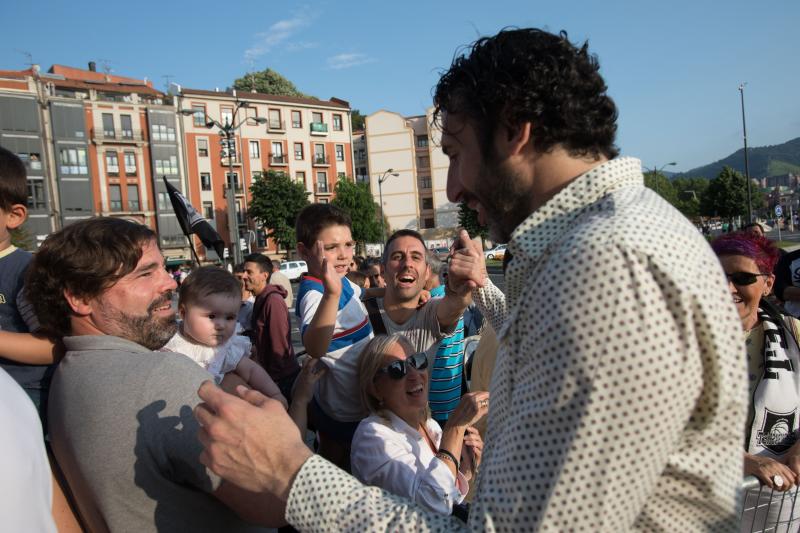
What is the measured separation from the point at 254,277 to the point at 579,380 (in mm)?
5786

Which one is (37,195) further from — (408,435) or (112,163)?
(408,435)

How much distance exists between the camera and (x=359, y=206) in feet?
186

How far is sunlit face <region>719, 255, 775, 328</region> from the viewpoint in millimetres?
2910

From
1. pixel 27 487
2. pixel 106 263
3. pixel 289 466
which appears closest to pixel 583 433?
pixel 289 466

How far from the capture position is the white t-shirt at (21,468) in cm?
110

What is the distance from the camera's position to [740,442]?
3.63 feet

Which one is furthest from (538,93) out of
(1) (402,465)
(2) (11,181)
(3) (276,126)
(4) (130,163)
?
(3) (276,126)

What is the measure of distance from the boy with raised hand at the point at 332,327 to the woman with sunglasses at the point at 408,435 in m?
0.30

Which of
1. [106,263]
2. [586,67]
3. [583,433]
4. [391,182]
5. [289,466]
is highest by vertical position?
[391,182]

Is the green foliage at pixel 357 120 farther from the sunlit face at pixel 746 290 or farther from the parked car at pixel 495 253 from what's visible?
the sunlit face at pixel 746 290

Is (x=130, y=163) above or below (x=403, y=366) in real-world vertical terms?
above

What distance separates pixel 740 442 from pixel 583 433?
0.42 meters

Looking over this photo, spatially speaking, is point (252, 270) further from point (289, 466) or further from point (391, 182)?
point (391, 182)

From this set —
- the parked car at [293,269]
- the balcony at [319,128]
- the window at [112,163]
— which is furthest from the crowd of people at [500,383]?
the balcony at [319,128]
